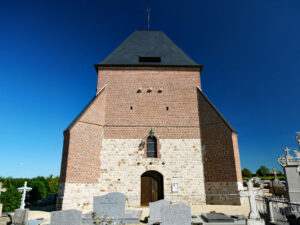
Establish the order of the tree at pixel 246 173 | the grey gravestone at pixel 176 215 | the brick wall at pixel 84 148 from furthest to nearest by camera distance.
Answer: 1. the tree at pixel 246 173
2. the brick wall at pixel 84 148
3. the grey gravestone at pixel 176 215

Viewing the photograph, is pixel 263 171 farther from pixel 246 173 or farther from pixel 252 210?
pixel 252 210

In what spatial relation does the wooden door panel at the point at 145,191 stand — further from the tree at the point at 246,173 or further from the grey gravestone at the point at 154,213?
the tree at the point at 246,173

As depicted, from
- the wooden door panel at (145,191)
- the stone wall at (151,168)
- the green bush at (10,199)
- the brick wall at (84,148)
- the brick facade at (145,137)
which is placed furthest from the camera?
the wooden door panel at (145,191)

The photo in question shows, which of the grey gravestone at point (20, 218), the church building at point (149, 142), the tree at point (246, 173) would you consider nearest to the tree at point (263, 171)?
the tree at point (246, 173)

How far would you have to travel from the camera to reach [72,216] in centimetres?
544

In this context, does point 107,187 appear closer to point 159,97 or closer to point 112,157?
point 112,157

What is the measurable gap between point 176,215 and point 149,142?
650 centimetres

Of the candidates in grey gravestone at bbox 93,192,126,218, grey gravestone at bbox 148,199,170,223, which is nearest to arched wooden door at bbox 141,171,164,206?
grey gravestone at bbox 148,199,170,223

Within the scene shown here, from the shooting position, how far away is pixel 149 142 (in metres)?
12.0

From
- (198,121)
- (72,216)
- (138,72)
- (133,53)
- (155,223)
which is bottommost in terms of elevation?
(155,223)

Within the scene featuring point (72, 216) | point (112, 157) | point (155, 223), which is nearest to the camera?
point (72, 216)

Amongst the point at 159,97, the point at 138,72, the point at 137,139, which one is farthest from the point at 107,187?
the point at 138,72

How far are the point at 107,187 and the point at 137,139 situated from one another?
325cm

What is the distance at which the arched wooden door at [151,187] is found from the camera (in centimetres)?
1106
